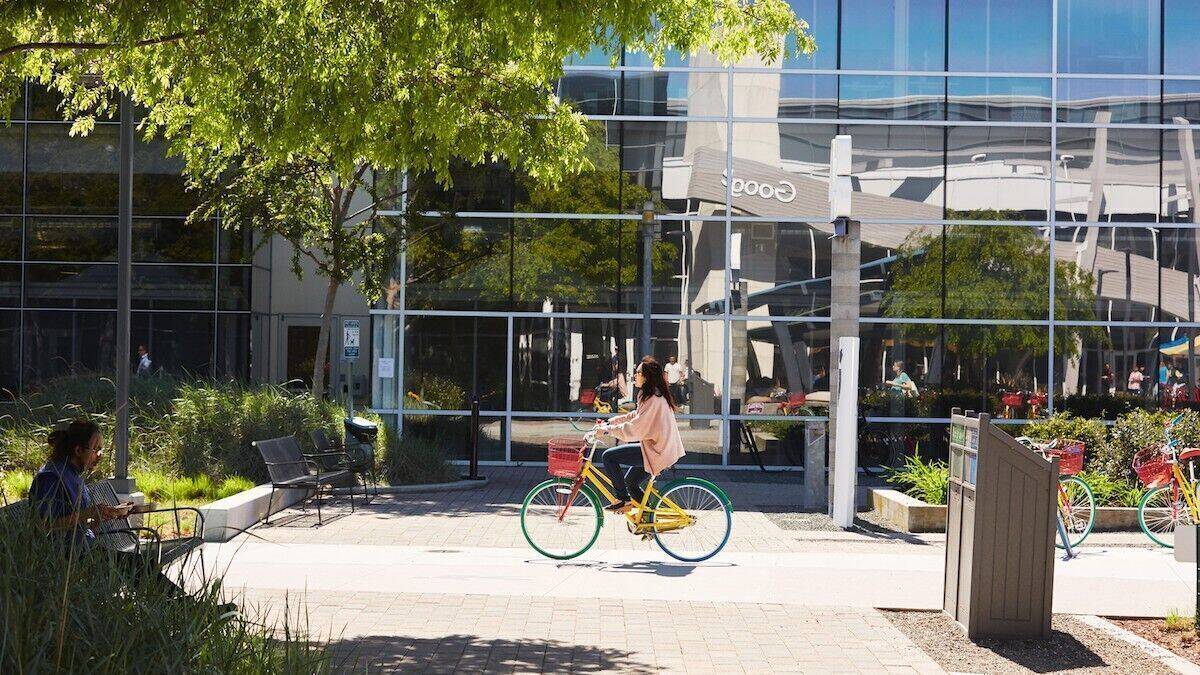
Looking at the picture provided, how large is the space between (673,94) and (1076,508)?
12.0 m

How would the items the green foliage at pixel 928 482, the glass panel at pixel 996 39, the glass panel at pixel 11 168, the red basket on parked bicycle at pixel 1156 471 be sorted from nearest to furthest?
the red basket on parked bicycle at pixel 1156 471, the green foliage at pixel 928 482, the glass panel at pixel 996 39, the glass panel at pixel 11 168

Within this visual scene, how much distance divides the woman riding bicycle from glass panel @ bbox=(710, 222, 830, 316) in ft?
A: 37.7

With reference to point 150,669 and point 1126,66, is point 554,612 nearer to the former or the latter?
point 150,669

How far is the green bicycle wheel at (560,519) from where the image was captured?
11789 millimetres

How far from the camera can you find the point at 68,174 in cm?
3288

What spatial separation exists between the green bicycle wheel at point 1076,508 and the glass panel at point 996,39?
38.5ft

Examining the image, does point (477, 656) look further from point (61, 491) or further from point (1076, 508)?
point (1076, 508)

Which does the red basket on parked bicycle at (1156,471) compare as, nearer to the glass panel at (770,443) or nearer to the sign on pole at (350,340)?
the glass panel at (770,443)

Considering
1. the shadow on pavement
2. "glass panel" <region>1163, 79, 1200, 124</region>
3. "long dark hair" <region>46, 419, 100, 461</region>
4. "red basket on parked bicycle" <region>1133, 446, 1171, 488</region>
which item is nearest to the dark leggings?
the shadow on pavement

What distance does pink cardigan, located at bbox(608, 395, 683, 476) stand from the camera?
→ 1167cm

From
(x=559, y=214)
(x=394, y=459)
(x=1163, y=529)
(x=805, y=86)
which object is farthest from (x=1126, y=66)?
(x=394, y=459)

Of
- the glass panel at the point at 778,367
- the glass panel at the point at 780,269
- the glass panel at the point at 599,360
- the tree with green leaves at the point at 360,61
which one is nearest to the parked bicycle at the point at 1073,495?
the tree with green leaves at the point at 360,61

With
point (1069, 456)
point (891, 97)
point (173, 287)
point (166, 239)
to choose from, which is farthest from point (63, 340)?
point (1069, 456)

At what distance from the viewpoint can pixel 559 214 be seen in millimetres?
23188
